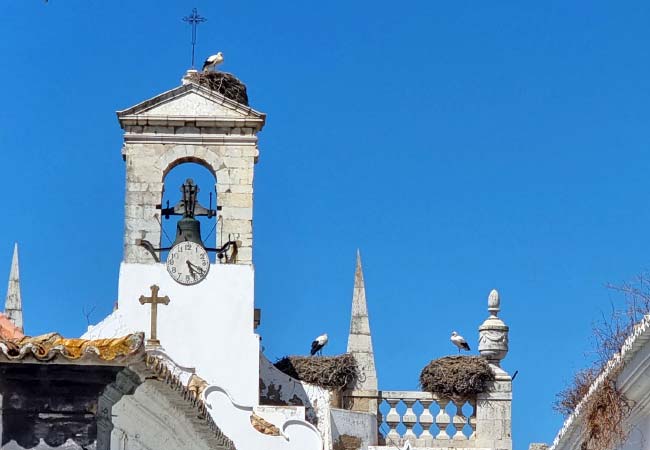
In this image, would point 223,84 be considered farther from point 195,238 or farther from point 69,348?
point 69,348

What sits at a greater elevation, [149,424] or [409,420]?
[409,420]

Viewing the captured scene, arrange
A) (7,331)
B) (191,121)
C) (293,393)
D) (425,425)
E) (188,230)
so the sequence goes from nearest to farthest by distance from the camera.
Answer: (7,331) → (188,230) → (293,393) → (191,121) → (425,425)

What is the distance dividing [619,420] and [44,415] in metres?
5.64

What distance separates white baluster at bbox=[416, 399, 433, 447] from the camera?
90.2 ft

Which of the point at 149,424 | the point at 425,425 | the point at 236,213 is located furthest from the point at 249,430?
the point at 149,424

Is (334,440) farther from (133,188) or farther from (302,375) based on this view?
(133,188)

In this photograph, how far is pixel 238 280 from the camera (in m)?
26.6

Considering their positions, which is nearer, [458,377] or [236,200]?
[236,200]

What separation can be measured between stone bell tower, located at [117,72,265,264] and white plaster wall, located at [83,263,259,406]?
70 cm

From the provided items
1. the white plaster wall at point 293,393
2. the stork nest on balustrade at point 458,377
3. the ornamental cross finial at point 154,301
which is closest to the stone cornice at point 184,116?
the ornamental cross finial at point 154,301

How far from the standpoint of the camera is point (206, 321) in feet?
87.1

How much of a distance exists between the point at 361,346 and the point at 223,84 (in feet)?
12.5

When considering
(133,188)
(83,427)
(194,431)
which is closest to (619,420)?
(194,431)

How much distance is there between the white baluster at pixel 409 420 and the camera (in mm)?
27516
